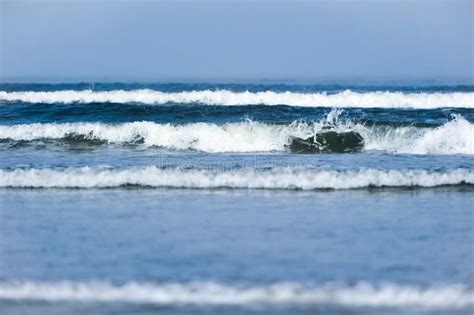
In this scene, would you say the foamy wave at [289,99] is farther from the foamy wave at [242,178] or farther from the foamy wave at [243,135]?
the foamy wave at [242,178]

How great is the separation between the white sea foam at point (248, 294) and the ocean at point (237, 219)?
0.05 ft

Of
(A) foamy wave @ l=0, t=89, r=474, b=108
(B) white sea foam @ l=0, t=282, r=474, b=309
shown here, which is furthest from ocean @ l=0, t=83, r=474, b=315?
(A) foamy wave @ l=0, t=89, r=474, b=108

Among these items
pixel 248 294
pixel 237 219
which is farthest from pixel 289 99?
pixel 248 294

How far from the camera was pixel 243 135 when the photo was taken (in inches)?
705

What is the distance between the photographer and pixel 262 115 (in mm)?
21203

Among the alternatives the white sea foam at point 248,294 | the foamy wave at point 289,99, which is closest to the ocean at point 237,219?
the white sea foam at point 248,294

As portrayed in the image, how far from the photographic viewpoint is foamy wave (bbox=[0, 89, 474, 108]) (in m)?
29.3

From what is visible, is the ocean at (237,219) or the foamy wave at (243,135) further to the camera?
the foamy wave at (243,135)

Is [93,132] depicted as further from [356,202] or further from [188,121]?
[356,202]

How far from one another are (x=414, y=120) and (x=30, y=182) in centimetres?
1160

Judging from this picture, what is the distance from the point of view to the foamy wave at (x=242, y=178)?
440 inches

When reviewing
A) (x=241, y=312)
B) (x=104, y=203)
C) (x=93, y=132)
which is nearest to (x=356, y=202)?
(x=104, y=203)

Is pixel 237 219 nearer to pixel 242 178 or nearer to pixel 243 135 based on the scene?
pixel 242 178

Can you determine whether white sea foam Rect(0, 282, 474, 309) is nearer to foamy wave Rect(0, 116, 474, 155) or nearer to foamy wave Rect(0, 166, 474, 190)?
foamy wave Rect(0, 166, 474, 190)
